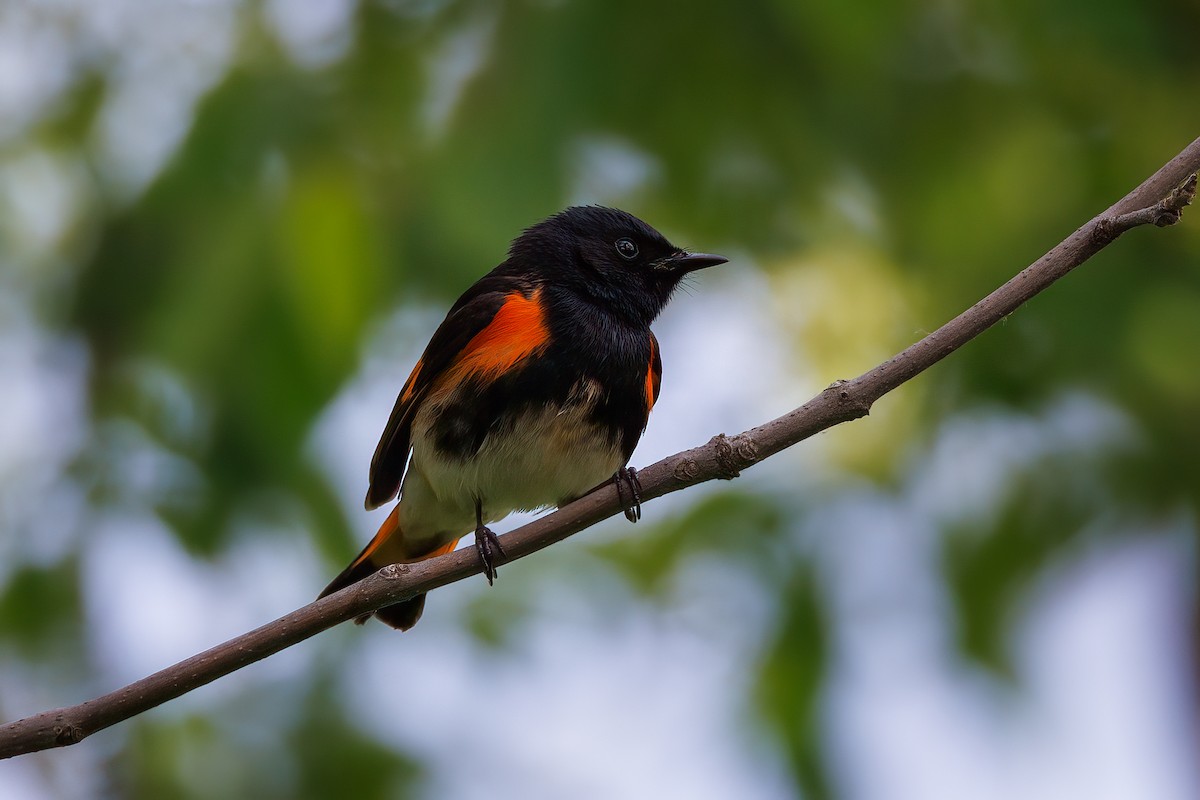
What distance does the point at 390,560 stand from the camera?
3.53m

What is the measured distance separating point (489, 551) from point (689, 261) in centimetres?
119

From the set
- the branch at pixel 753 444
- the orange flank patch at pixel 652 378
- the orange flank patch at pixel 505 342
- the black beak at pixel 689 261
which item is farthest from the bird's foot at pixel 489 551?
the black beak at pixel 689 261

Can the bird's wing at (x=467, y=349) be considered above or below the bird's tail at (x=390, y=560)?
above

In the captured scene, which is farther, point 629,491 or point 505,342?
point 505,342

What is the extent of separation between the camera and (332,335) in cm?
306

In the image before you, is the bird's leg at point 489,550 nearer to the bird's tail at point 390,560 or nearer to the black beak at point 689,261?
the bird's tail at point 390,560

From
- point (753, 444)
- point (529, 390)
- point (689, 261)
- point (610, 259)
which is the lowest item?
point (753, 444)

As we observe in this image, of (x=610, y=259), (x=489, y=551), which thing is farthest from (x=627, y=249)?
(x=489, y=551)

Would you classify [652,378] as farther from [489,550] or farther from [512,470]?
[489,550]

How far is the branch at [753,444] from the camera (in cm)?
198

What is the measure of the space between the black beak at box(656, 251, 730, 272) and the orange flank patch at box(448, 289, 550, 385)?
1.39ft

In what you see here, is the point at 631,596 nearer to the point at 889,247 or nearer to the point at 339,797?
the point at 339,797

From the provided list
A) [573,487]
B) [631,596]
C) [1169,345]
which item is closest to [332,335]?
[573,487]

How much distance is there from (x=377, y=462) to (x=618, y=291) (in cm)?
80
